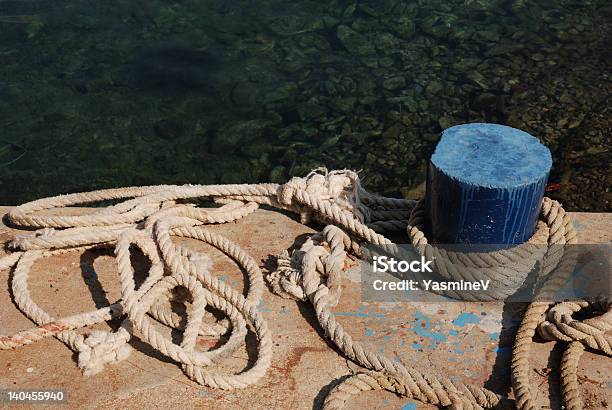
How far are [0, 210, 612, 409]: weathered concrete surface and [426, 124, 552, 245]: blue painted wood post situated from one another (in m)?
0.35

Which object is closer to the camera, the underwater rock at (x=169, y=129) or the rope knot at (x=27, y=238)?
the rope knot at (x=27, y=238)

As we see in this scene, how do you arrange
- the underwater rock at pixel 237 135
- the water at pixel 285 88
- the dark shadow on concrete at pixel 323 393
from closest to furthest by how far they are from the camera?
the dark shadow on concrete at pixel 323 393
the water at pixel 285 88
the underwater rock at pixel 237 135

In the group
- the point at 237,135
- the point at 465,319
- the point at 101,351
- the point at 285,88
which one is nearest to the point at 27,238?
the point at 101,351

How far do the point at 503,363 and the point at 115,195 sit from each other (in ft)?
7.10

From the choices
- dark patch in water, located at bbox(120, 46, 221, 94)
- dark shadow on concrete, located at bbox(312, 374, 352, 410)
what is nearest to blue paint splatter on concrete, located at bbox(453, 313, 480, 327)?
dark shadow on concrete, located at bbox(312, 374, 352, 410)

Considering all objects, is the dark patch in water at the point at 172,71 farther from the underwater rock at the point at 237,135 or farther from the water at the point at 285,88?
the underwater rock at the point at 237,135

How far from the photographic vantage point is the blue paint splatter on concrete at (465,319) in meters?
2.96

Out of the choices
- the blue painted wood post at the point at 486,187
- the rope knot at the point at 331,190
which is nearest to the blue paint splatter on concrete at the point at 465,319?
the blue painted wood post at the point at 486,187

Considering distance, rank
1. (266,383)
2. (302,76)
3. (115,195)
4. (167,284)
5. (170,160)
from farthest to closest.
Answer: (302,76) → (170,160) → (115,195) → (167,284) → (266,383)

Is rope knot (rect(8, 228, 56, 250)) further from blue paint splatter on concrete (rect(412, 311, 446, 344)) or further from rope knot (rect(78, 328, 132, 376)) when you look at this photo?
blue paint splatter on concrete (rect(412, 311, 446, 344))

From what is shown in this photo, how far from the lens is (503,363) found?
9.07 ft

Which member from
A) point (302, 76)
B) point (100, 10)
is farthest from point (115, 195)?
point (100, 10)

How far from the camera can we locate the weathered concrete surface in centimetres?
263

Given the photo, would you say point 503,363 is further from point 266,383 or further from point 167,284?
point 167,284
